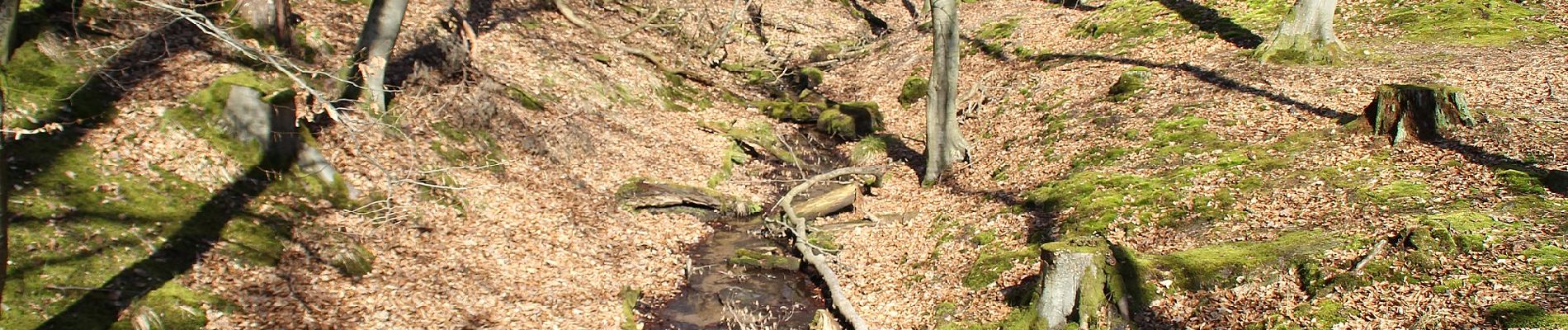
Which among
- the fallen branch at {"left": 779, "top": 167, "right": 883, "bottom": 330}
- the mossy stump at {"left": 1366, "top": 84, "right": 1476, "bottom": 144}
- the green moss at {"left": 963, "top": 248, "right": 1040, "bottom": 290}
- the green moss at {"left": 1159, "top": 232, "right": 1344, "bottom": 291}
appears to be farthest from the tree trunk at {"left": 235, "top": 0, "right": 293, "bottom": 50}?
the mossy stump at {"left": 1366, "top": 84, "right": 1476, "bottom": 144}

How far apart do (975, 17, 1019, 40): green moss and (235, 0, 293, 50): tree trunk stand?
18.1 meters

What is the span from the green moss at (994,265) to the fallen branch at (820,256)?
1.53m

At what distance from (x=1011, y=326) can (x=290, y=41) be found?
37.0 ft

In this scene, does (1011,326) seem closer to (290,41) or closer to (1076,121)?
(1076,121)

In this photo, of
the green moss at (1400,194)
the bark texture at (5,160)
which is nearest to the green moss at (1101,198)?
the green moss at (1400,194)

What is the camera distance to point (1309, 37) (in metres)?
15.2

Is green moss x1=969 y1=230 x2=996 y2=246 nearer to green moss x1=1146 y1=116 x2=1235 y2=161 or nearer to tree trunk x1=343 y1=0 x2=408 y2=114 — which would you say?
green moss x1=1146 y1=116 x2=1235 y2=161

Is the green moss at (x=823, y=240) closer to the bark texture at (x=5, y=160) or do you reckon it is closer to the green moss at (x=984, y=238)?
the green moss at (x=984, y=238)

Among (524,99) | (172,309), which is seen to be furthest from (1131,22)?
(172,309)

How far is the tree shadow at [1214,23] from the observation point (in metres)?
17.5

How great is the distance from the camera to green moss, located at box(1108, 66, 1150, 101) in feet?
52.4

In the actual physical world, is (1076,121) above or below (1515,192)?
below

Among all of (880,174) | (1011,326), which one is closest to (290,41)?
(880,174)

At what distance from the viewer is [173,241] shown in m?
8.20
